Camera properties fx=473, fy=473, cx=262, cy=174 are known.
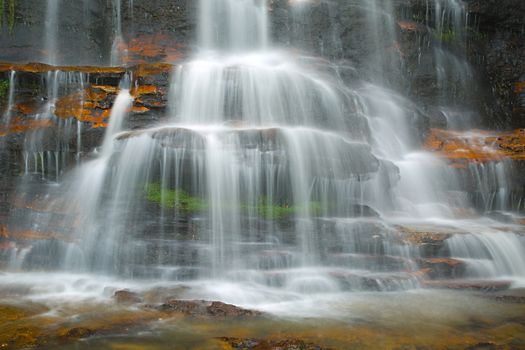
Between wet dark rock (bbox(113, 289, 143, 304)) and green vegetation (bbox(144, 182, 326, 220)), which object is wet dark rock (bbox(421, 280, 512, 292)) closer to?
green vegetation (bbox(144, 182, 326, 220))

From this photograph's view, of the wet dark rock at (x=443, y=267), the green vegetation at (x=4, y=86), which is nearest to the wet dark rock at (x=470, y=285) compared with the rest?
the wet dark rock at (x=443, y=267)

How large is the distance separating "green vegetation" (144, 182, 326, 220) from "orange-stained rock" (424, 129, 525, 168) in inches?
247

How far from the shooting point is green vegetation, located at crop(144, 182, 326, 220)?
358 inches

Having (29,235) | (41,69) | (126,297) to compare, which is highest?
(41,69)

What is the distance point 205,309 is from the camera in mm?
6422

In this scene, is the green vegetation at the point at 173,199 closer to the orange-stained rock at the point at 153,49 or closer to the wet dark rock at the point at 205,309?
the wet dark rock at the point at 205,309

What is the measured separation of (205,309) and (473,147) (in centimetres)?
1085

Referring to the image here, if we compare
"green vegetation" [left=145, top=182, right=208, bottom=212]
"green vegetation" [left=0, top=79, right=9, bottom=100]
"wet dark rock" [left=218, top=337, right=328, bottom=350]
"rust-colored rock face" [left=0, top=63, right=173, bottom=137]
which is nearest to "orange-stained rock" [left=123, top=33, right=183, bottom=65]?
"rust-colored rock face" [left=0, top=63, right=173, bottom=137]

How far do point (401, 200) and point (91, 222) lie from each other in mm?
7575

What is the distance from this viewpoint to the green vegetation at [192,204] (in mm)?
9086

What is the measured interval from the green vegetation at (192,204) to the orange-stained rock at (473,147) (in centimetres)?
628

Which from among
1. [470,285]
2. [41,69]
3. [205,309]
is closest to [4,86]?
[41,69]

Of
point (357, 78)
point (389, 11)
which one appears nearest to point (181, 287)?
point (357, 78)

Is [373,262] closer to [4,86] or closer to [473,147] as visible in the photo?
[473,147]
